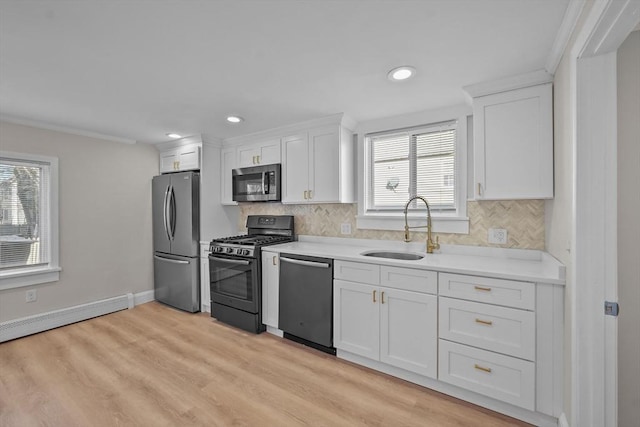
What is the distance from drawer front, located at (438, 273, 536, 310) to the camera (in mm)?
1760

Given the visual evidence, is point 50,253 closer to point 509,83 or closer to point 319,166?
point 319,166

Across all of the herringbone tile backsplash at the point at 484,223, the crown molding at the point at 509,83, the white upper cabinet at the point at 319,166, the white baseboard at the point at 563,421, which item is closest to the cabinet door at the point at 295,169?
the white upper cabinet at the point at 319,166

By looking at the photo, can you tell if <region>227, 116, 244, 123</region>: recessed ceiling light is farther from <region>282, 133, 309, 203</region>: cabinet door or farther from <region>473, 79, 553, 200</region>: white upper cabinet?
<region>473, 79, 553, 200</region>: white upper cabinet

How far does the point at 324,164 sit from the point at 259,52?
1.46 m

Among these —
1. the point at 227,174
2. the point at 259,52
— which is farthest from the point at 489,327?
the point at 227,174

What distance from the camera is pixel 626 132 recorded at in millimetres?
1562

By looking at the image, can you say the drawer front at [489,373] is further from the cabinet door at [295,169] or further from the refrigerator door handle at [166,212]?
the refrigerator door handle at [166,212]

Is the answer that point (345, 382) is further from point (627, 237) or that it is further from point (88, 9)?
point (88, 9)

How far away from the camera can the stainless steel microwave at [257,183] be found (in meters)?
3.43

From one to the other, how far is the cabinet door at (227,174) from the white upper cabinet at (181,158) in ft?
1.11

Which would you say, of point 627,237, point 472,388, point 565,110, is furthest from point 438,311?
point 565,110

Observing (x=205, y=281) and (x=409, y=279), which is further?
(x=205, y=281)

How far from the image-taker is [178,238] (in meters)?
3.79

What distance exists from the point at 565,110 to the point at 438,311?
1448mm
